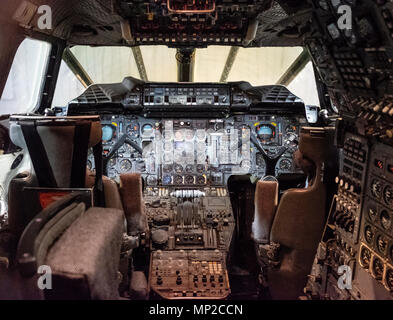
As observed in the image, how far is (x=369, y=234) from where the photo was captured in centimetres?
227

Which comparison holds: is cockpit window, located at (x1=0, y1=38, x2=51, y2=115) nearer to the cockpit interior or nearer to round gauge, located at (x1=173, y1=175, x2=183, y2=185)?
the cockpit interior

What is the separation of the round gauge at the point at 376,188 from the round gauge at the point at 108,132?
3.53m

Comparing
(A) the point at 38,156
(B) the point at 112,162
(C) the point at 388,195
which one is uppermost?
(A) the point at 38,156

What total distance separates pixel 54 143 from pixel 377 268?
216 cm

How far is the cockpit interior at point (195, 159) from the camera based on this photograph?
1.87m

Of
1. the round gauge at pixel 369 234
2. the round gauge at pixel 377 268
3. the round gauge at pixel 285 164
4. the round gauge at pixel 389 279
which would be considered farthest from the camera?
the round gauge at pixel 285 164

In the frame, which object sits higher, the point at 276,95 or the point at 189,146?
the point at 276,95

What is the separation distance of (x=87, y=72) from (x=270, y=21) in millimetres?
3089

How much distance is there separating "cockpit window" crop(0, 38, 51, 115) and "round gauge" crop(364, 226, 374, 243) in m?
3.41

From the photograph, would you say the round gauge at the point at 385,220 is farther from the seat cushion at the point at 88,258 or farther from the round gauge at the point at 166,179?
the round gauge at the point at 166,179

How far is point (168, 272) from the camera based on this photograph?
3.16 metres

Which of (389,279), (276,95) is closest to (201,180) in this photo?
(276,95)

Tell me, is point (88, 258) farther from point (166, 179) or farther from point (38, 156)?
point (166, 179)

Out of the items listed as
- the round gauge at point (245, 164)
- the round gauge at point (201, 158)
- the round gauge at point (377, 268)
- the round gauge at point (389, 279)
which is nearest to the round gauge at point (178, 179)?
the round gauge at point (201, 158)
